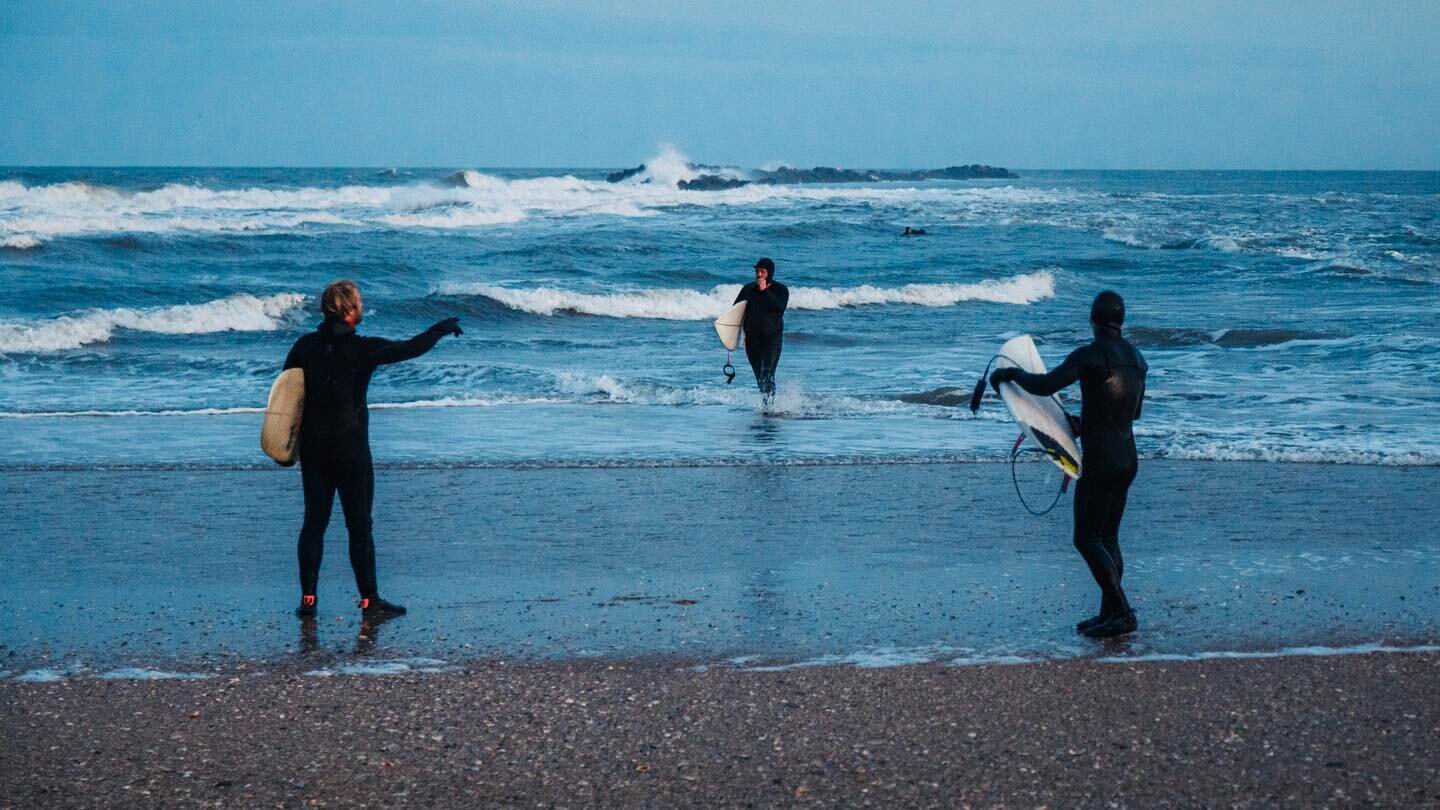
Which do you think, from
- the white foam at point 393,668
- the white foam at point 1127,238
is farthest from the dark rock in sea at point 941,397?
the white foam at point 1127,238

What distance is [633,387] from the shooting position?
14555 mm

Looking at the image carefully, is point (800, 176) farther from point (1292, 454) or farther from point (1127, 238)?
point (1292, 454)

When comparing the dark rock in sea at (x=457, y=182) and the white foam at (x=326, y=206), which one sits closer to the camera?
the white foam at (x=326, y=206)

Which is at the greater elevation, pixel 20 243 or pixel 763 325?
pixel 20 243

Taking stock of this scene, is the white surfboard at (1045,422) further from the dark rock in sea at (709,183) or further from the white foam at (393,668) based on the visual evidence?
the dark rock in sea at (709,183)

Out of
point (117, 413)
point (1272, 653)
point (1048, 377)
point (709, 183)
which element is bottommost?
point (117, 413)

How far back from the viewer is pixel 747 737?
4.52m

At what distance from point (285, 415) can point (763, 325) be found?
7267mm

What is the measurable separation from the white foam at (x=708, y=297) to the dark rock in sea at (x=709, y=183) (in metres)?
62.8

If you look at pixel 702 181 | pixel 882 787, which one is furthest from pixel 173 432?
pixel 702 181

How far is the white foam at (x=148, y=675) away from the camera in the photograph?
17.1ft

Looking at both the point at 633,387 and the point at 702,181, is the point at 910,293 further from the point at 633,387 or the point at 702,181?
the point at 702,181

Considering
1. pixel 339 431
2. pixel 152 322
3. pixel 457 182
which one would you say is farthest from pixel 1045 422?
pixel 457 182

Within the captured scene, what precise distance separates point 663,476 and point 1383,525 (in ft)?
15.0
